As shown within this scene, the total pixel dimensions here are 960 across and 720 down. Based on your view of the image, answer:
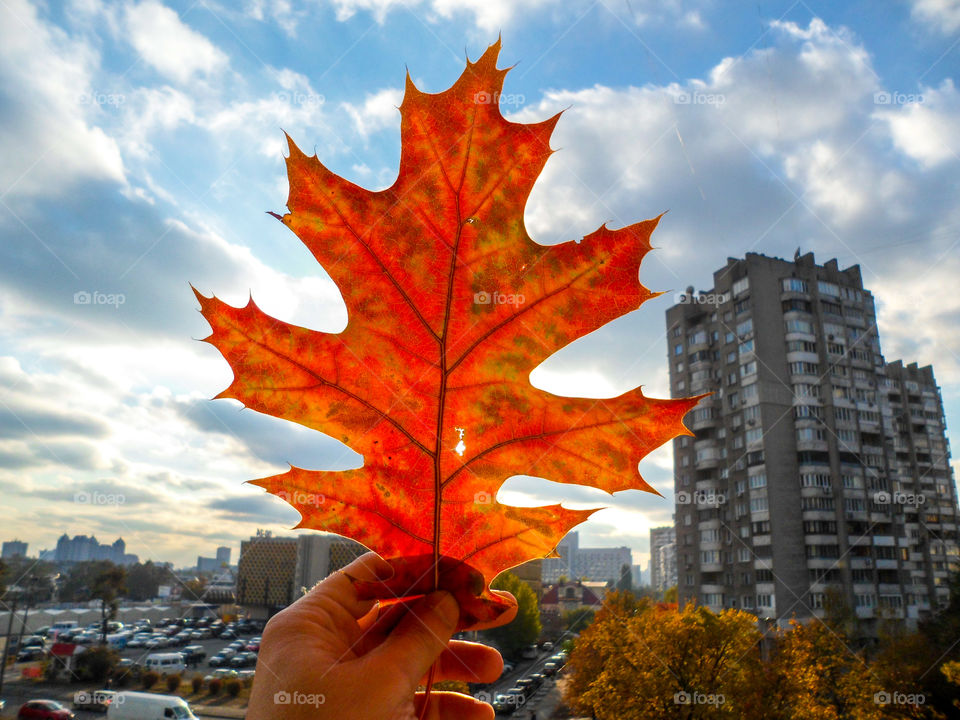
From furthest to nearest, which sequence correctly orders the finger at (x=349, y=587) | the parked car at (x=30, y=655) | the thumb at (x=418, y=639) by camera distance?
the parked car at (x=30, y=655) → the finger at (x=349, y=587) → the thumb at (x=418, y=639)

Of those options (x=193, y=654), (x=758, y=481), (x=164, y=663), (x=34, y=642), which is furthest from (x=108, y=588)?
(x=758, y=481)

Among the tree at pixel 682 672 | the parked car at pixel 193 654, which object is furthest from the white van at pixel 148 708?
the tree at pixel 682 672

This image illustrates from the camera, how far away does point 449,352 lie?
1.38 metres

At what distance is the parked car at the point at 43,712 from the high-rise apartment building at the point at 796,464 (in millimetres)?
39449

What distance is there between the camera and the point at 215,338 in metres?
1.31

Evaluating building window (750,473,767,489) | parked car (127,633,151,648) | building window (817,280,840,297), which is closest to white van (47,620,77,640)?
parked car (127,633,151,648)

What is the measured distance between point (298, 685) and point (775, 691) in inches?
1123

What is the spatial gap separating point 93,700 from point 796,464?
4435cm

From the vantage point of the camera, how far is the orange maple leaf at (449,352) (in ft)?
4.19

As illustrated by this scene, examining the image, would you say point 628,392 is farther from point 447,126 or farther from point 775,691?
point 775,691

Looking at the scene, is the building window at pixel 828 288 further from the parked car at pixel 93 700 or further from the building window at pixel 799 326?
the parked car at pixel 93 700

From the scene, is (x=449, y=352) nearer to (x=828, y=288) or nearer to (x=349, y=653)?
(x=349, y=653)

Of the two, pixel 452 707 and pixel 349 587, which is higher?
pixel 349 587

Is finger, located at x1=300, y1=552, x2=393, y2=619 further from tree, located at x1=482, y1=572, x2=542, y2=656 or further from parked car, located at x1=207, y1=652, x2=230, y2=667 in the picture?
parked car, located at x1=207, y1=652, x2=230, y2=667
